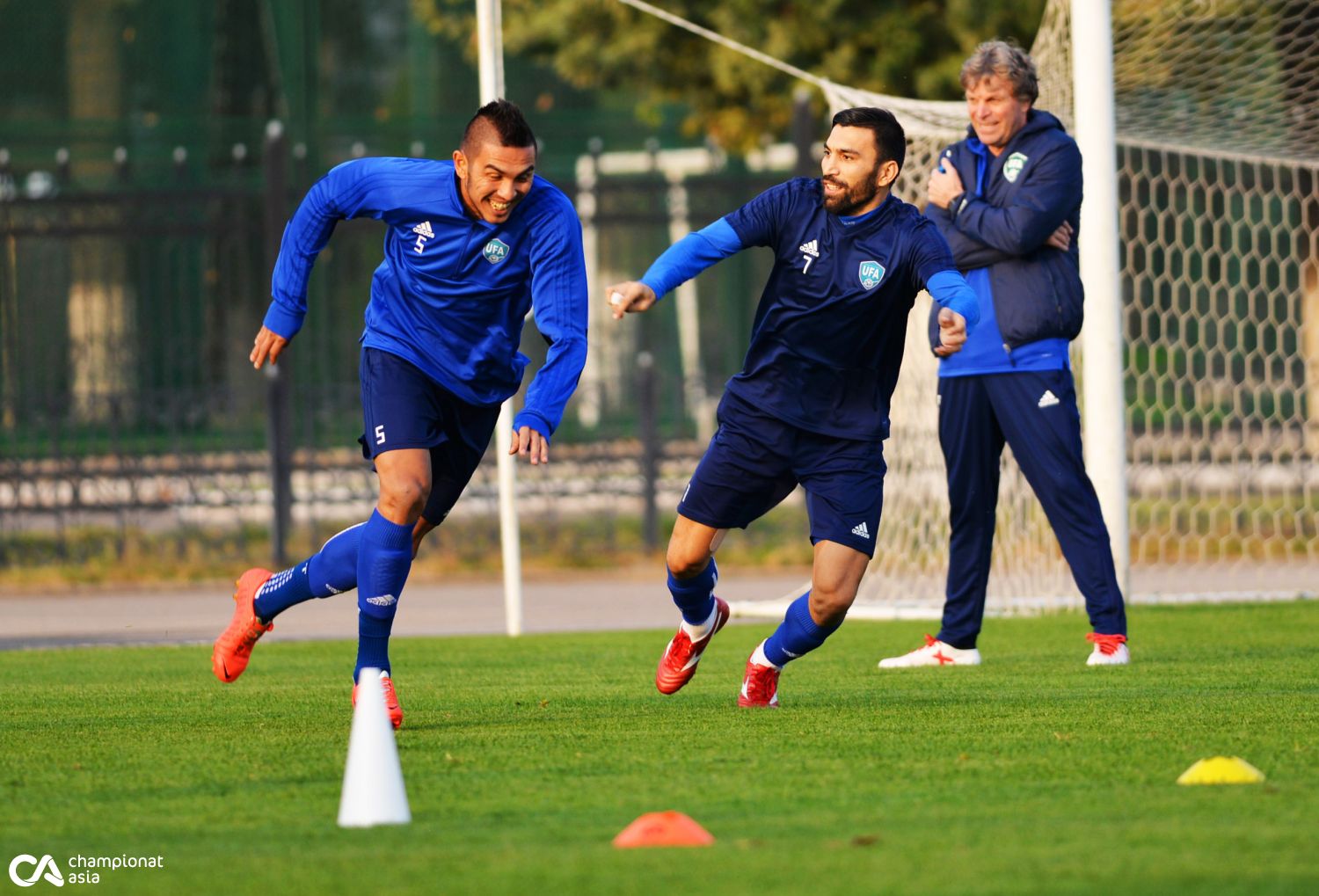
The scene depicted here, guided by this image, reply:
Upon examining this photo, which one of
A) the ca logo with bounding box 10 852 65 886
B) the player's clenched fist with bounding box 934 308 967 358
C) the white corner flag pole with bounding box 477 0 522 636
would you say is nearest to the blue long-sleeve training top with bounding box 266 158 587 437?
the player's clenched fist with bounding box 934 308 967 358

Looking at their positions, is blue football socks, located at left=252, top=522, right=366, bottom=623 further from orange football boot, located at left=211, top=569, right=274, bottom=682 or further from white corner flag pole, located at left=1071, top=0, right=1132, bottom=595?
white corner flag pole, located at left=1071, top=0, right=1132, bottom=595

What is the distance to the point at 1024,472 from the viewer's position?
727cm

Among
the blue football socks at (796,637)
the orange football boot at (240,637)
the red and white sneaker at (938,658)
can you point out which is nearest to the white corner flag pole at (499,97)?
the red and white sneaker at (938,658)

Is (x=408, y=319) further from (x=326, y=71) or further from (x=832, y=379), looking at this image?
(x=326, y=71)

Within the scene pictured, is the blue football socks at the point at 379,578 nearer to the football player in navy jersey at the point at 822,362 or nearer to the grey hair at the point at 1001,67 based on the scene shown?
the football player in navy jersey at the point at 822,362

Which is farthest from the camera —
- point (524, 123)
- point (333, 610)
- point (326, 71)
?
point (326, 71)

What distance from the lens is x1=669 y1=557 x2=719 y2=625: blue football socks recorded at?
620cm

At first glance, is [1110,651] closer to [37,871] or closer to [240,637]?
[240,637]

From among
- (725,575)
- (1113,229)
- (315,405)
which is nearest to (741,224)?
(1113,229)

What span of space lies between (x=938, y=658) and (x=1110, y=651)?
663 millimetres

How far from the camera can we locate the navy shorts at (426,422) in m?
5.81

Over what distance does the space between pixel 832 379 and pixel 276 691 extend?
2.40m

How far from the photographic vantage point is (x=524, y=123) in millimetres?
5707

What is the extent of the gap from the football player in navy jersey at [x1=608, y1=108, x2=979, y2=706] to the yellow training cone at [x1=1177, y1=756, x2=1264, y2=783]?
164 cm
